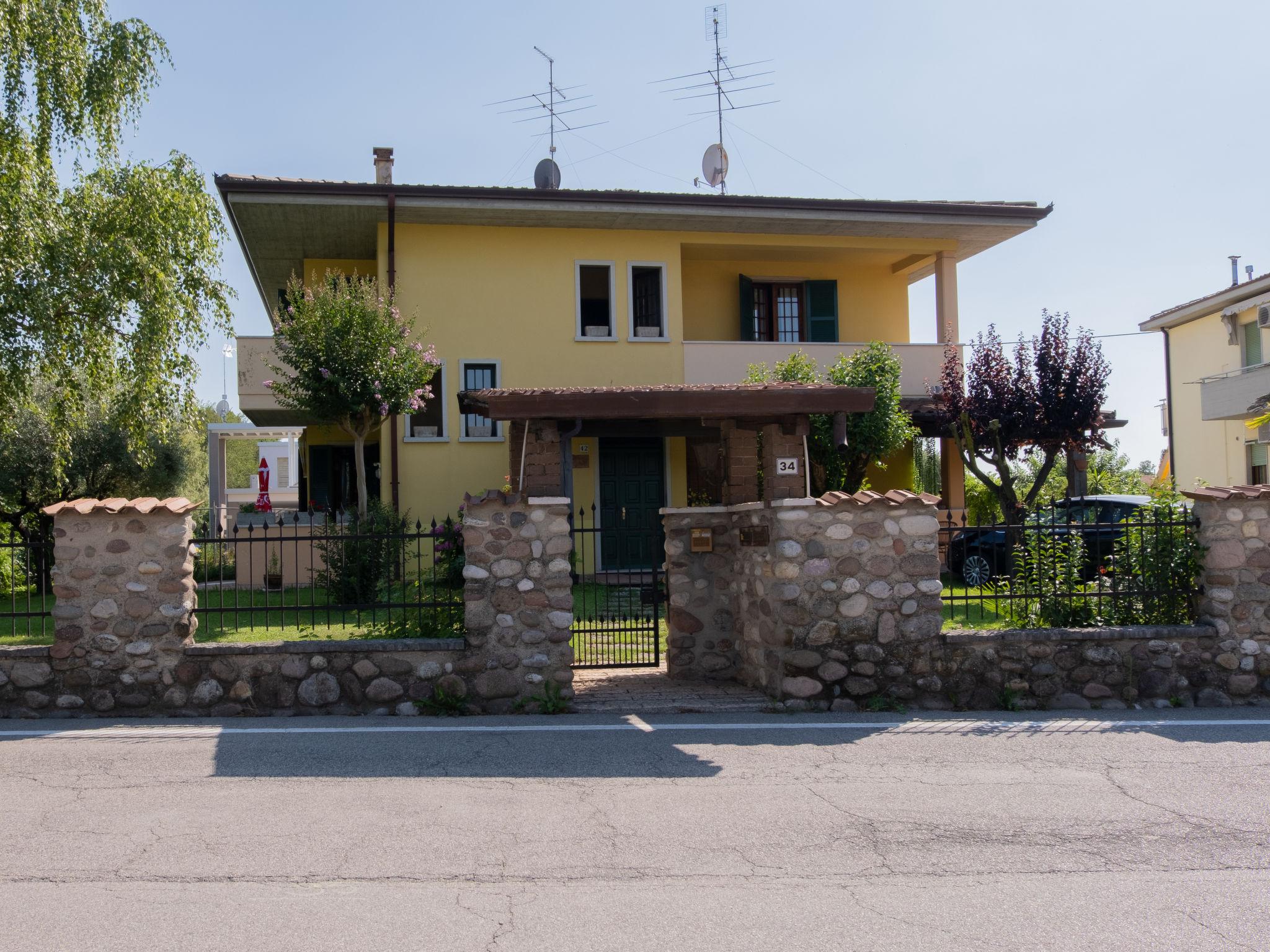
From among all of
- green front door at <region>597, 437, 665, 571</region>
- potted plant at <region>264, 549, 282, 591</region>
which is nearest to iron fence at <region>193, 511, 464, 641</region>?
potted plant at <region>264, 549, 282, 591</region>

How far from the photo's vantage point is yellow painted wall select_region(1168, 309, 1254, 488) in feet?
87.8

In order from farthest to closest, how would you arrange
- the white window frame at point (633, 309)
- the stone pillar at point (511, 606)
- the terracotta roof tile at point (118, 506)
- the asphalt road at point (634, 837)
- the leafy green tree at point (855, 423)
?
the white window frame at point (633, 309)
the leafy green tree at point (855, 423)
the stone pillar at point (511, 606)
the terracotta roof tile at point (118, 506)
the asphalt road at point (634, 837)

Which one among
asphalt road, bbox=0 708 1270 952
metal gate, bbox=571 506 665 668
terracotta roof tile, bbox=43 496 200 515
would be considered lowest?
asphalt road, bbox=0 708 1270 952

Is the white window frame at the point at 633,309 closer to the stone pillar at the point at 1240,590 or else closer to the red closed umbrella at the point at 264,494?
the red closed umbrella at the point at 264,494

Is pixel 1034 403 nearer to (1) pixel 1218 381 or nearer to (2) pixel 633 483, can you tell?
(2) pixel 633 483

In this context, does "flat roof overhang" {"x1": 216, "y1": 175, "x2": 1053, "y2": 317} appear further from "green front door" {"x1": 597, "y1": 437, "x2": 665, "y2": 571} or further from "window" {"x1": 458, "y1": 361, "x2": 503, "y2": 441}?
"green front door" {"x1": 597, "y1": 437, "x2": 665, "y2": 571}

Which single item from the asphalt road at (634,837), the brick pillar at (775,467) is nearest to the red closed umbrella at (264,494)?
the asphalt road at (634,837)

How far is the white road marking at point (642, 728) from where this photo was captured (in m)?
7.51

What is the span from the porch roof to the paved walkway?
2.35 meters

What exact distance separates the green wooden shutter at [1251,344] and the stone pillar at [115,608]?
84.6 ft

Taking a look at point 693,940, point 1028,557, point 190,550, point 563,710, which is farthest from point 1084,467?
point 693,940

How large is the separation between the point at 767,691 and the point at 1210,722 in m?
3.41

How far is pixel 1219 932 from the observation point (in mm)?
4027

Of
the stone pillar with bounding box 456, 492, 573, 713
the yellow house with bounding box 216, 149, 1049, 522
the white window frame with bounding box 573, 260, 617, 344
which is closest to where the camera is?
the stone pillar with bounding box 456, 492, 573, 713
